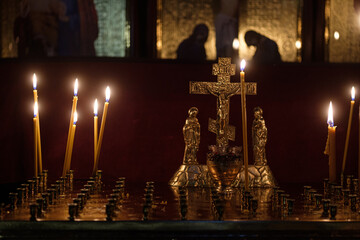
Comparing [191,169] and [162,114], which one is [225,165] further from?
[162,114]

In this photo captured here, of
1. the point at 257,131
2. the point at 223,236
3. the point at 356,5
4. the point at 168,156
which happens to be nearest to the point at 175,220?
the point at 223,236

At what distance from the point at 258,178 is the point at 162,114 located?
0.95 m

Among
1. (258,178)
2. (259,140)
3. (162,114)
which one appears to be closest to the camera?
(258,178)

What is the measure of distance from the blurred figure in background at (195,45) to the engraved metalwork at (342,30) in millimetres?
845

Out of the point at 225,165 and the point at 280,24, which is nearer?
the point at 225,165

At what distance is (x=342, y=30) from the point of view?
4.25m

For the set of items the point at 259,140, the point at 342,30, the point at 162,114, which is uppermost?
the point at 342,30

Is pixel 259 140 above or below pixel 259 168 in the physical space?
above

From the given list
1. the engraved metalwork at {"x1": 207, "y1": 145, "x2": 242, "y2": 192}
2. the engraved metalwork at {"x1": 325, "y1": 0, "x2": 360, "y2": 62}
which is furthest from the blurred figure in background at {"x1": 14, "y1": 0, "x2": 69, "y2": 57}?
the engraved metalwork at {"x1": 325, "y1": 0, "x2": 360, "y2": 62}

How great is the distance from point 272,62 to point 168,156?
95 centimetres

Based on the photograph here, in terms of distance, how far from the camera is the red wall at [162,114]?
4016 mm

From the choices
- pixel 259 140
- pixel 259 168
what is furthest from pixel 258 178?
pixel 259 140

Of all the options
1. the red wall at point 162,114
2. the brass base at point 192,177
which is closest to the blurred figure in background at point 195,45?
the red wall at point 162,114

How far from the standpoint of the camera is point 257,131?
3.52 m
